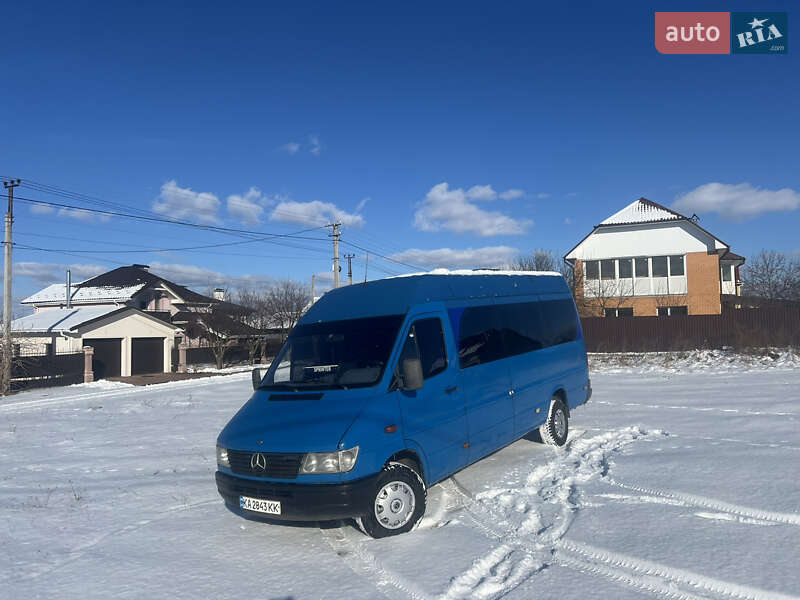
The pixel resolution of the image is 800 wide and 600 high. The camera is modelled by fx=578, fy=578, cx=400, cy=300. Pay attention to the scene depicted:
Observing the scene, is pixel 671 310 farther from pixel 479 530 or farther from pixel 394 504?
pixel 394 504

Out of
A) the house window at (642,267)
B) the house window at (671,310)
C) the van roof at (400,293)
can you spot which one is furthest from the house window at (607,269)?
the van roof at (400,293)

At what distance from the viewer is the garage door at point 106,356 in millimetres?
29628

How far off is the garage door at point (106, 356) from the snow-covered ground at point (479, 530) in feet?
70.9

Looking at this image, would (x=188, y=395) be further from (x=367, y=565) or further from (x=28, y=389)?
(x=367, y=565)

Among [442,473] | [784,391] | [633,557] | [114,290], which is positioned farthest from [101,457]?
[114,290]

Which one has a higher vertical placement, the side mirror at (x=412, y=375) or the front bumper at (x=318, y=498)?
the side mirror at (x=412, y=375)

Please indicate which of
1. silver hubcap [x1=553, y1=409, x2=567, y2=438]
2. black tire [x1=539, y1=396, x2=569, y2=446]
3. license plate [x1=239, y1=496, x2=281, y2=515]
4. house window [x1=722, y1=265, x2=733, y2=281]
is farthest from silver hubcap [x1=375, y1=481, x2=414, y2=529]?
house window [x1=722, y1=265, x2=733, y2=281]

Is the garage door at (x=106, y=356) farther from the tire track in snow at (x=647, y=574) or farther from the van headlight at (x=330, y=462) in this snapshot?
the tire track in snow at (x=647, y=574)

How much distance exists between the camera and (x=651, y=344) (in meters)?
28.1

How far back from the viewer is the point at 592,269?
37.5 m

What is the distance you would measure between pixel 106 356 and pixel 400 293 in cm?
2885

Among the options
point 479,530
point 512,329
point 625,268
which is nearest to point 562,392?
point 512,329

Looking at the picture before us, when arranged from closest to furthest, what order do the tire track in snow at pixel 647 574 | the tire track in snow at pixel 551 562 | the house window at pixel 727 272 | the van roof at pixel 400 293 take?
the tire track in snow at pixel 647 574 < the tire track in snow at pixel 551 562 < the van roof at pixel 400 293 < the house window at pixel 727 272

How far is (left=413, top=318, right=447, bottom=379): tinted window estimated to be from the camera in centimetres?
588
